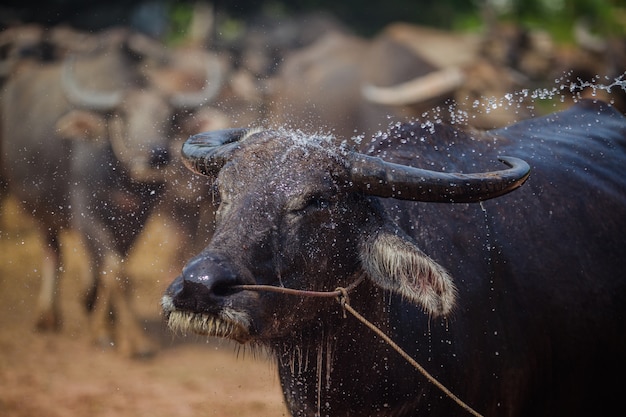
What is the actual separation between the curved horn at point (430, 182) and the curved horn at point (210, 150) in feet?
2.08

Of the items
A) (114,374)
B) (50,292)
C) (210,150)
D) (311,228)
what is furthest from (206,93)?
(311,228)

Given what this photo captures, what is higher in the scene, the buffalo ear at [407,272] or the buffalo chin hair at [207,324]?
the buffalo ear at [407,272]

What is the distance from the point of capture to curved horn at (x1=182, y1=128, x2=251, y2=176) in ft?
11.4

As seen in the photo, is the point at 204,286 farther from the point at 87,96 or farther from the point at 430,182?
the point at 87,96

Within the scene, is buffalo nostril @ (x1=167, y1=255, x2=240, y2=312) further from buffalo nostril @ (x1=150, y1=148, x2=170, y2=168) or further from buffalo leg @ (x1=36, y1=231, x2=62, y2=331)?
buffalo leg @ (x1=36, y1=231, x2=62, y2=331)

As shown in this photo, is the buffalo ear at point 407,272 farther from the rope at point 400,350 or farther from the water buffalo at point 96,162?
the water buffalo at point 96,162

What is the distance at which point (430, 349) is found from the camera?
11.1 ft

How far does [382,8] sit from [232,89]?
818 centimetres

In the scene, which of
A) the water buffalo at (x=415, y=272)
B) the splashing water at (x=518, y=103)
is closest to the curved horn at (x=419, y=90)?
the splashing water at (x=518, y=103)

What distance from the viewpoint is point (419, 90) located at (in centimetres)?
1192

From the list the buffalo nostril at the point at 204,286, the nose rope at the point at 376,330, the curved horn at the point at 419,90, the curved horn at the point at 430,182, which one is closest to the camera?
the buffalo nostril at the point at 204,286

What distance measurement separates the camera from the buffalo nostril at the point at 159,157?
24.3 ft

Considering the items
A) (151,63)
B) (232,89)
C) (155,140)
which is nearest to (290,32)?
(232,89)

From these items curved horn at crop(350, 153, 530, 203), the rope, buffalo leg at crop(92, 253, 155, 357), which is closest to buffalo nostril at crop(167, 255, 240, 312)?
the rope
